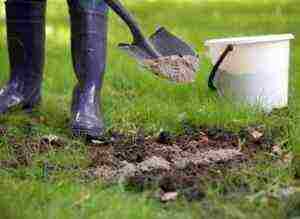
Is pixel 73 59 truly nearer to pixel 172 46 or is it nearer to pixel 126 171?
pixel 172 46

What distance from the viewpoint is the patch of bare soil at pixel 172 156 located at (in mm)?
2977

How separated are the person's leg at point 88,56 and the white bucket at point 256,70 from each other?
80 centimetres

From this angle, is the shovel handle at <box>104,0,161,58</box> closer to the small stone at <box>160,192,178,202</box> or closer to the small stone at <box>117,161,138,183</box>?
the small stone at <box>117,161,138,183</box>

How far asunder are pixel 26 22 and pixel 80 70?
349 mm

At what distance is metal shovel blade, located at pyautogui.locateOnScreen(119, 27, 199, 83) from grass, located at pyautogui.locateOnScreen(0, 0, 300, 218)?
0.61ft

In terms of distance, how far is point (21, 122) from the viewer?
3906mm

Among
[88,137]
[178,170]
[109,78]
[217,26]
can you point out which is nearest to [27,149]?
[88,137]

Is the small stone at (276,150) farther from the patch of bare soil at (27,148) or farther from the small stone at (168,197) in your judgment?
the patch of bare soil at (27,148)

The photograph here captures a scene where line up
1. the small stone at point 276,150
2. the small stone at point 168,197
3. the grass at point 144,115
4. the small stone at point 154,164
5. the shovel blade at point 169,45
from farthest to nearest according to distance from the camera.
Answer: the shovel blade at point 169,45 → the small stone at point 276,150 → the small stone at point 154,164 → the small stone at point 168,197 → the grass at point 144,115

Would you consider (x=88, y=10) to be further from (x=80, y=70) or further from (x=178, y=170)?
(x=178, y=170)

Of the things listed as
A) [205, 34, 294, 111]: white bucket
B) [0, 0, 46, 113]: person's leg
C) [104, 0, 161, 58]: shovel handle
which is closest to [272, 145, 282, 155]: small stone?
[104, 0, 161, 58]: shovel handle

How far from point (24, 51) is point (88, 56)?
0.37m

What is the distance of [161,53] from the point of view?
161 inches

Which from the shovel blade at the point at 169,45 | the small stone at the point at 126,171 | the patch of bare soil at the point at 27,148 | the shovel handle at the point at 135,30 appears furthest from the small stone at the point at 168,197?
the shovel blade at the point at 169,45
